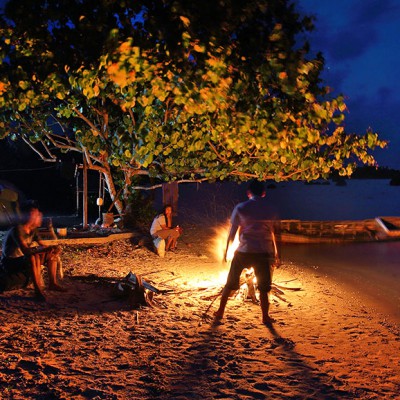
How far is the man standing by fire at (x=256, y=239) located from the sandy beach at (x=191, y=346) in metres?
0.63

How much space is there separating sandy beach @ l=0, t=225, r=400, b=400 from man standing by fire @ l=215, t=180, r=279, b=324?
2.06 feet

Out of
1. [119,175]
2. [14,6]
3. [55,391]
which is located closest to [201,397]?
[55,391]

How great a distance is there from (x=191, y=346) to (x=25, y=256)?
9.48 ft

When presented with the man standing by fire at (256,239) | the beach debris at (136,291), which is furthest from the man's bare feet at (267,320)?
the beach debris at (136,291)

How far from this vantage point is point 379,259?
1205cm

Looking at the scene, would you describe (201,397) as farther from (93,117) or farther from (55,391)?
(93,117)

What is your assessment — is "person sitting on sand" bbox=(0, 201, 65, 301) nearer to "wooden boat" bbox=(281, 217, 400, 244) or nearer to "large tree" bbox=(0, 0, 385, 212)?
"large tree" bbox=(0, 0, 385, 212)

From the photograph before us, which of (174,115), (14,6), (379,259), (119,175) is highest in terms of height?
(14,6)

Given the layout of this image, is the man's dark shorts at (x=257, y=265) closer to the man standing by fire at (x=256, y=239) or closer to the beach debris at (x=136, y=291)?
the man standing by fire at (x=256, y=239)

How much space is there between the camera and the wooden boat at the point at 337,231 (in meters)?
14.9

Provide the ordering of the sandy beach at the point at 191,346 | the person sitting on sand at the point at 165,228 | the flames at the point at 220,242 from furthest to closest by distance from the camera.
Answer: the flames at the point at 220,242, the person sitting on sand at the point at 165,228, the sandy beach at the point at 191,346

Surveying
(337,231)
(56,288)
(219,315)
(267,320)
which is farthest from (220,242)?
(267,320)

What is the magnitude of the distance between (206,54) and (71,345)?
388cm

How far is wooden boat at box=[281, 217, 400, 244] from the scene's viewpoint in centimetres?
1488
